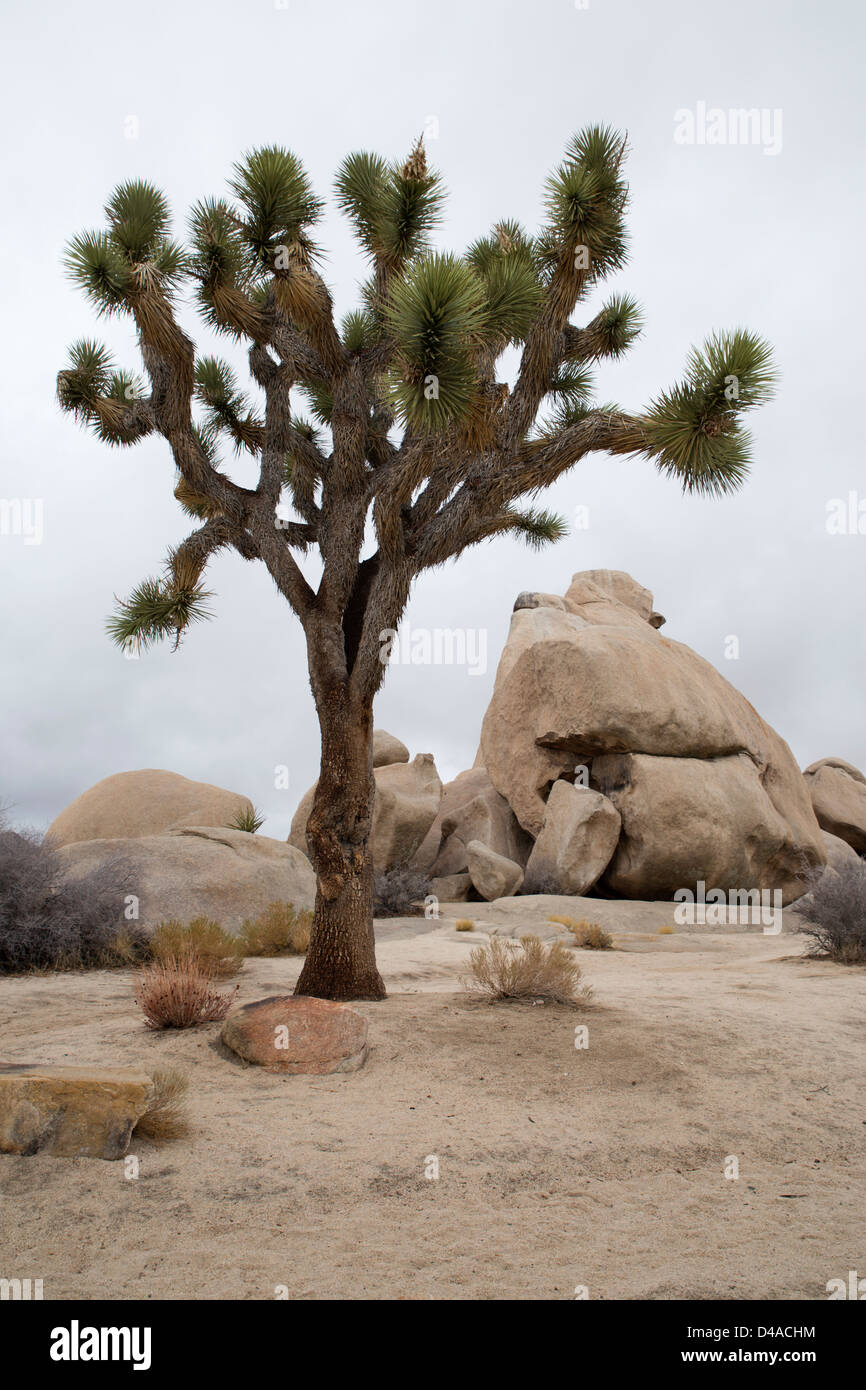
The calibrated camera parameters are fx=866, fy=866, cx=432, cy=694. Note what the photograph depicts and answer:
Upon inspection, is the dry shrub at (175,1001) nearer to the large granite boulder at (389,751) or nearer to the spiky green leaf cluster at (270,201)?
the spiky green leaf cluster at (270,201)

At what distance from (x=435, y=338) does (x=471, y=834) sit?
1558 centimetres

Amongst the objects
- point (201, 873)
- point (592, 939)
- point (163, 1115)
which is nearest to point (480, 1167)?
point (163, 1115)

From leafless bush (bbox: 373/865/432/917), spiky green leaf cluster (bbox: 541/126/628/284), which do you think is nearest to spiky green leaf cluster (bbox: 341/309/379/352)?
spiky green leaf cluster (bbox: 541/126/628/284)

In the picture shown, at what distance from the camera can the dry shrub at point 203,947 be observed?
800 cm

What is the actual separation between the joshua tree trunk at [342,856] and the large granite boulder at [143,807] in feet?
39.5

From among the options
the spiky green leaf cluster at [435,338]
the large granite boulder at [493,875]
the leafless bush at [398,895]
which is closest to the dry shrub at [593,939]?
the leafless bush at [398,895]

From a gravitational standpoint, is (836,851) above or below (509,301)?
below

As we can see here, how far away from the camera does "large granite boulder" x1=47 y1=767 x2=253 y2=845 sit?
18781mm

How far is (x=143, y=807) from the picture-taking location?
19.1 m

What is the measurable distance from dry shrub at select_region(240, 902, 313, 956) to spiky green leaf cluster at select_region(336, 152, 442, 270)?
7225 mm

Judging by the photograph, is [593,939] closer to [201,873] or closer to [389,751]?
[201,873]

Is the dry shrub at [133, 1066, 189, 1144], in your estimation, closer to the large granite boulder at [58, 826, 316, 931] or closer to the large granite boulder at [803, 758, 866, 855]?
the large granite boulder at [58, 826, 316, 931]

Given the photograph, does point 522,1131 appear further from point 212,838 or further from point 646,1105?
point 212,838

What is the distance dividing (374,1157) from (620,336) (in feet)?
25.6
